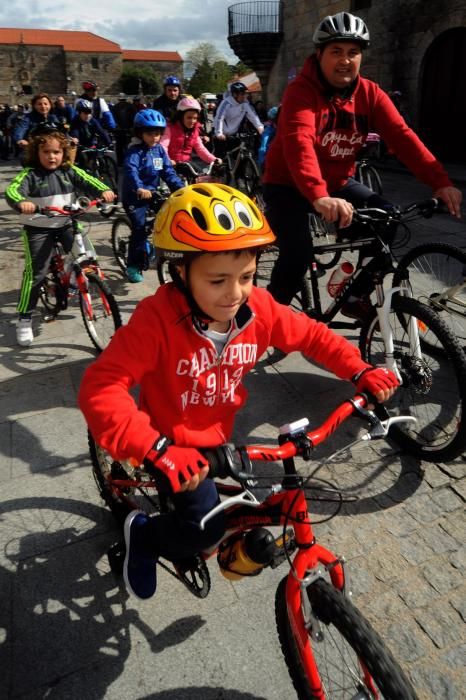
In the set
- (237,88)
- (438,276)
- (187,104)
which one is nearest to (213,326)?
(438,276)

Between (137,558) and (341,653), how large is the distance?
892 millimetres

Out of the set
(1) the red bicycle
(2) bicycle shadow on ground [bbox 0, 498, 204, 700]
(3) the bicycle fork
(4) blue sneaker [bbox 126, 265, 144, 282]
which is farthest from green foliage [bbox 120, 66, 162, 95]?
(1) the red bicycle

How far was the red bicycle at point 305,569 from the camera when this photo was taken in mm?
1362

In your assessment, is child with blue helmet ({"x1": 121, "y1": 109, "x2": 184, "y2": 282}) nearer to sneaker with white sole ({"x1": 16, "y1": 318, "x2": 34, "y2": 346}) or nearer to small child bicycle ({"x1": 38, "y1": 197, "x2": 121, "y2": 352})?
small child bicycle ({"x1": 38, "y1": 197, "x2": 121, "y2": 352})

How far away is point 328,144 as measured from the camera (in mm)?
3412

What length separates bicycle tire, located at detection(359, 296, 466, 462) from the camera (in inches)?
107

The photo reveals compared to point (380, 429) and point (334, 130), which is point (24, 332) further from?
point (380, 429)

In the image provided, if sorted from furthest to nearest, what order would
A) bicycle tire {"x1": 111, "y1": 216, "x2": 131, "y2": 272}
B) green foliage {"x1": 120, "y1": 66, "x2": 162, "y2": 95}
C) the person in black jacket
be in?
green foliage {"x1": 120, "y1": 66, "x2": 162, "y2": 95} → the person in black jacket → bicycle tire {"x1": 111, "y1": 216, "x2": 131, "y2": 272}

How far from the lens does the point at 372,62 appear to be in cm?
1570

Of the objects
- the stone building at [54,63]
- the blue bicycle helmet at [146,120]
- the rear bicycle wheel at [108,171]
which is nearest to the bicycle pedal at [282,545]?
the blue bicycle helmet at [146,120]

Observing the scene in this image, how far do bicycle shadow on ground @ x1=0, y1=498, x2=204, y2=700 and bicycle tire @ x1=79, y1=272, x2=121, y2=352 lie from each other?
190 centimetres

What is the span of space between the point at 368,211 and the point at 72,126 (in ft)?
33.8

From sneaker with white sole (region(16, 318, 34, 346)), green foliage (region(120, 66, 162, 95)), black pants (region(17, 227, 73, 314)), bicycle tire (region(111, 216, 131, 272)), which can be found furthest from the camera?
green foliage (region(120, 66, 162, 95))

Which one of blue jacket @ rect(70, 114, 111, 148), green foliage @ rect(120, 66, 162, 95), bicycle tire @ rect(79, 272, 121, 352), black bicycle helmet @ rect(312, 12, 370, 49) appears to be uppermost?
green foliage @ rect(120, 66, 162, 95)
